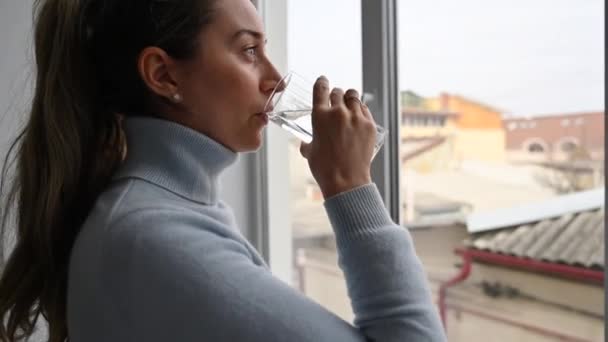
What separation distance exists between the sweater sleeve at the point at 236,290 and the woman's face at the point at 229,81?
16 cm

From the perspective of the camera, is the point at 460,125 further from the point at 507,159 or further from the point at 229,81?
the point at 229,81

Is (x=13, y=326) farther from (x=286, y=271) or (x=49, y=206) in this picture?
(x=286, y=271)

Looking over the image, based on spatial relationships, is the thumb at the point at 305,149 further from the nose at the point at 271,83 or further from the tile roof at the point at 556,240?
the tile roof at the point at 556,240

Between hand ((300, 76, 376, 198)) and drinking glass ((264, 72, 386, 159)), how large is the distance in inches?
3.1

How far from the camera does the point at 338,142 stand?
2.41ft

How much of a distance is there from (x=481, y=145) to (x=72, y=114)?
92 centimetres

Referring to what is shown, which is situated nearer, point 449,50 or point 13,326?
point 13,326

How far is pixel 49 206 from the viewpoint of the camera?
790mm

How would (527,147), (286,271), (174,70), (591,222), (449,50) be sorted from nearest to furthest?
(174,70), (591,222), (527,147), (449,50), (286,271)

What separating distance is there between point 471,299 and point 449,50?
592 mm

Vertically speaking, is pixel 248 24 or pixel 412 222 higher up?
pixel 248 24

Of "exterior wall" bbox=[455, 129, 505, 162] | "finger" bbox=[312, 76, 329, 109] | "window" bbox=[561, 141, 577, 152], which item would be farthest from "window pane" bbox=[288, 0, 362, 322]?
"finger" bbox=[312, 76, 329, 109]

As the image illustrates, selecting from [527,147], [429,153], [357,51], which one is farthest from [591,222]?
[357,51]

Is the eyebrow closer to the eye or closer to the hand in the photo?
the eye
